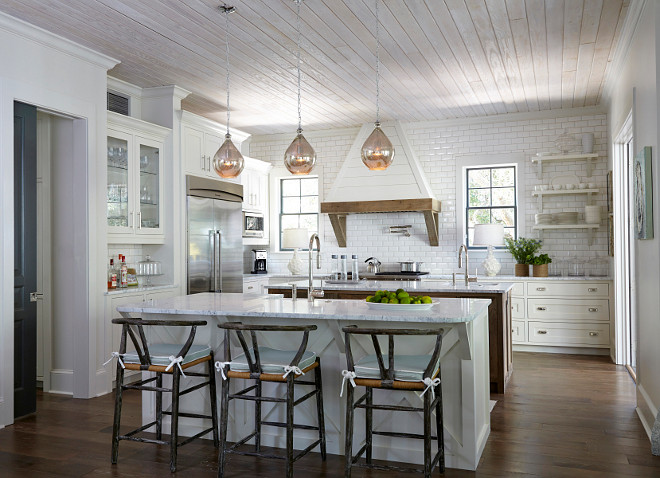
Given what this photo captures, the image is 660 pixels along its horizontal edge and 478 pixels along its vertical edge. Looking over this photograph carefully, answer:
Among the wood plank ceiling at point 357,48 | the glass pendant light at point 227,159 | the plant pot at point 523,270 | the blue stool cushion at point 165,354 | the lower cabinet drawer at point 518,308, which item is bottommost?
the lower cabinet drawer at point 518,308

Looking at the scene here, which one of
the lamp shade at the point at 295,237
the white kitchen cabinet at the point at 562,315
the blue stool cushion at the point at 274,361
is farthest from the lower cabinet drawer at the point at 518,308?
the blue stool cushion at the point at 274,361

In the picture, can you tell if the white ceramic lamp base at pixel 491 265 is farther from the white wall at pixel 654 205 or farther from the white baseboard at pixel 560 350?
the white wall at pixel 654 205

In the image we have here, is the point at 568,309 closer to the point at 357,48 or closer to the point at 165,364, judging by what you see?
the point at 357,48

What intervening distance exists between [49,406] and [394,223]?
4984mm

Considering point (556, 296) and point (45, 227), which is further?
point (556, 296)

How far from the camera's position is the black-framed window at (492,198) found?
787 cm

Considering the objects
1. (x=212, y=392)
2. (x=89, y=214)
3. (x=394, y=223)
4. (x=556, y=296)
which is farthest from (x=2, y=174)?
(x=556, y=296)

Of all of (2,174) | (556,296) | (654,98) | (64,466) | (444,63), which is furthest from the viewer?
(556,296)

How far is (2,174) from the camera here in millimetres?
4367

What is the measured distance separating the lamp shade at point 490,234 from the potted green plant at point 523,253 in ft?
1.14

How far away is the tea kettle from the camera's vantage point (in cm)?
794

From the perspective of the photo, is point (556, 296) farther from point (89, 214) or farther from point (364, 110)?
point (89, 214)

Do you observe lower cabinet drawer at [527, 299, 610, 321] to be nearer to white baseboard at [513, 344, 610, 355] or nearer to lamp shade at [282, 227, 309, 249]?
white baseboard at [513, 344, 610, 355]

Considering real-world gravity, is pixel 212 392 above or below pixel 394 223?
below
